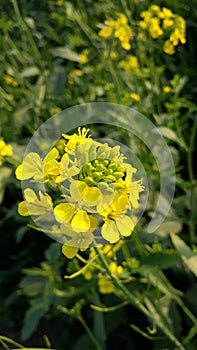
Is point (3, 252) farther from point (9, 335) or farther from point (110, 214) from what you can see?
point (110, 214)

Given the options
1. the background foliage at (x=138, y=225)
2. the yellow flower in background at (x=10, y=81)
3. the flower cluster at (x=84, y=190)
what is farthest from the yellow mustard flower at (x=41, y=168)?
the yellow flower in background at (x=10, y=81)

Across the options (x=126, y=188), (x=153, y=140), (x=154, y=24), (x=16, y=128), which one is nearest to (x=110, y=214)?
(x=126, y=188)

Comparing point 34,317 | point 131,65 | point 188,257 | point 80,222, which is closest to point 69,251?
point 80,222

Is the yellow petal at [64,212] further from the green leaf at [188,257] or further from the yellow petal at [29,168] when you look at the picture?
the green leaf at [188,257]

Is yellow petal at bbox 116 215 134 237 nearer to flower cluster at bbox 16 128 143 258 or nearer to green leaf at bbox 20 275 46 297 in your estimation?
flower cluster at bbox 16 128 143 258

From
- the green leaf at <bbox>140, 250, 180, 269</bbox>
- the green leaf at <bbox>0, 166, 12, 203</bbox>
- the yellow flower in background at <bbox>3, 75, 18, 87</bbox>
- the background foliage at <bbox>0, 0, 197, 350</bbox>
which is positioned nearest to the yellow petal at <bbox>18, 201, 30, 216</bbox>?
the background foliage at <bbox>0, 0, 197, 350</bbox>

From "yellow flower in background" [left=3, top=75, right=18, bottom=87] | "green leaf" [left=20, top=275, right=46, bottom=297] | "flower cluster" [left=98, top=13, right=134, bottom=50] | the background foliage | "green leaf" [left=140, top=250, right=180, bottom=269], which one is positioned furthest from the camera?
"yellow flower in background" [left=3, top=75, right=18, bottom=87]
